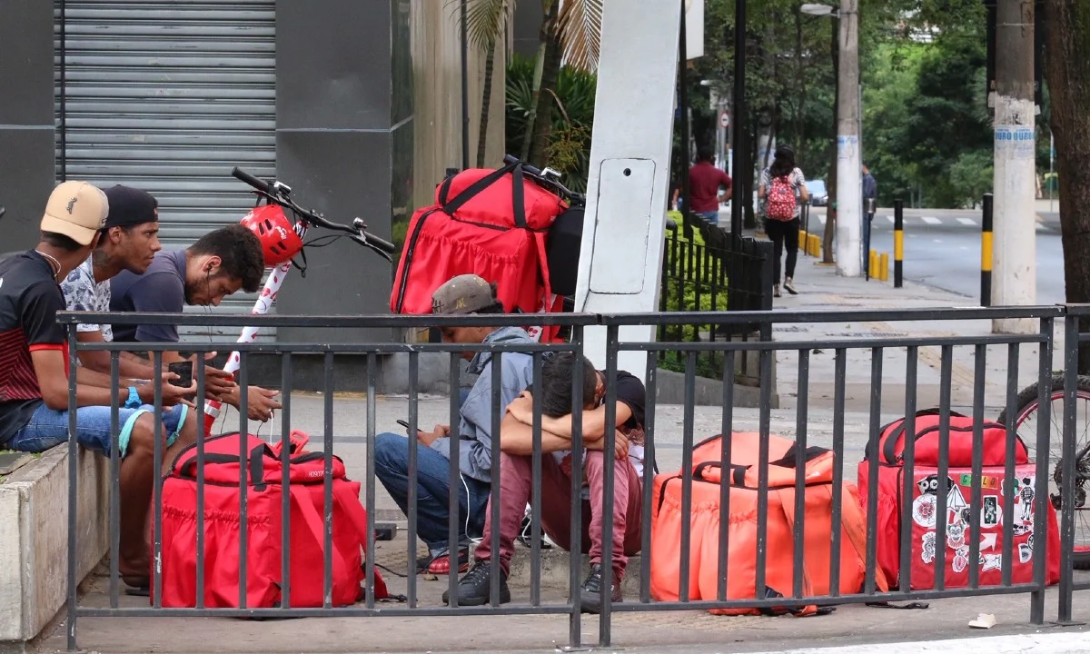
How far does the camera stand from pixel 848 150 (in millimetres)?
24375

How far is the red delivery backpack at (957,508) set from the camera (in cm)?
505

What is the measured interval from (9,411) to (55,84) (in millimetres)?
5044

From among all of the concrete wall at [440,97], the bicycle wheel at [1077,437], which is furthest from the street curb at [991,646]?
the concrete wall at [440,97]

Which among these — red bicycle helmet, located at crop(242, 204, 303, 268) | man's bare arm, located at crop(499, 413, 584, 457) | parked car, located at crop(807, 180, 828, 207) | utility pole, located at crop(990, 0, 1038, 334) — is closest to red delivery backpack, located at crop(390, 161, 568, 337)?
red bicycle helmet, located at crop(242, 204, 303, 268)

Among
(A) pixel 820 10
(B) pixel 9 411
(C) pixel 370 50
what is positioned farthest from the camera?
(A) pixel 820 10

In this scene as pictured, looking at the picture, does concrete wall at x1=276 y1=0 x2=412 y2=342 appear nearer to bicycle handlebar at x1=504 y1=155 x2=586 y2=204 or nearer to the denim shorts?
bicycle handlebar at x1=504 y1=155 x2=586 y2=204

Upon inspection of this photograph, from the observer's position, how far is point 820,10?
26.2 metres

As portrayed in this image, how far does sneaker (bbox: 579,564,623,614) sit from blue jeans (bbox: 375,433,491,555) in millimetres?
496

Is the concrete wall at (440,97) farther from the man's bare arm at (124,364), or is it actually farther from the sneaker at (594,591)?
the sneaker at (594,591)

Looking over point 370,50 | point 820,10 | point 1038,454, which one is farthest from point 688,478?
point 820,10

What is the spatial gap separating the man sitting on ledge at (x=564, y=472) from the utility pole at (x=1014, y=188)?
9.56m

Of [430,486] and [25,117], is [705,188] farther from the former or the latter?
[430,486]

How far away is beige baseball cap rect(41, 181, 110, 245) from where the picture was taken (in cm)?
489

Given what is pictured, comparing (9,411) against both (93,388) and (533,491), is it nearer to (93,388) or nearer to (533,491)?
(93,388)
